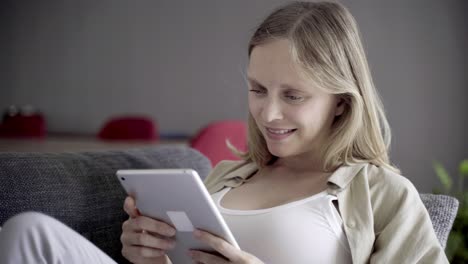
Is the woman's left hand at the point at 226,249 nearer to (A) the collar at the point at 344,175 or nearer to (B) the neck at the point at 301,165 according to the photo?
(A) the collar at the point at 344,175

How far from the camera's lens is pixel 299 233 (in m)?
1.40

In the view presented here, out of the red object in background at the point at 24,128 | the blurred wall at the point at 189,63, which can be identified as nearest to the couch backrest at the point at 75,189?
the red object in background at the point at 24,128

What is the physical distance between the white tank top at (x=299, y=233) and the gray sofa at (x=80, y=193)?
0.33 meters

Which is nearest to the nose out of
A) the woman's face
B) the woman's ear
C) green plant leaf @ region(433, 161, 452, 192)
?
the woman's face

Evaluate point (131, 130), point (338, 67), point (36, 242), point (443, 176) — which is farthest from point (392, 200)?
point (131, 130)

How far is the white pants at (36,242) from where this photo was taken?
1090 millimetres

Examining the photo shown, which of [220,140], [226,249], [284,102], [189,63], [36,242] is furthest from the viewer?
[189,63]

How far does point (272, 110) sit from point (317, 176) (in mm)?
229

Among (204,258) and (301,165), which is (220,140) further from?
(204,258)

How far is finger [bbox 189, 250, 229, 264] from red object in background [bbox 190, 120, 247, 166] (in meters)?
1.48

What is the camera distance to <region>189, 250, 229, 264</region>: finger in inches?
51.5

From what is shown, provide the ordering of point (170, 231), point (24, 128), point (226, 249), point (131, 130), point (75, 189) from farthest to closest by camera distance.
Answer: point (131, 130), point (24, 128), point (75, 189), point (170, 231), point (226, 249)

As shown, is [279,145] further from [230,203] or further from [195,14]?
[195,14]

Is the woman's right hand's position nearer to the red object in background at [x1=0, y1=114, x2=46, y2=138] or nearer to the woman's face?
the woman's face
